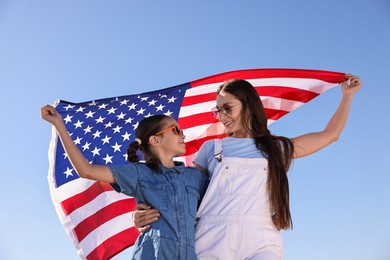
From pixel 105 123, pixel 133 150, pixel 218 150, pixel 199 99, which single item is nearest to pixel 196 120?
pixel 199 99

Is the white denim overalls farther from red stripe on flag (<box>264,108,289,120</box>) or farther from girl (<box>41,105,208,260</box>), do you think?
red stripe on flag (<box>264,108,289,120</box>)

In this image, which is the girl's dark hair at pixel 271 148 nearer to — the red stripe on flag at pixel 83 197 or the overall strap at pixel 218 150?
the overall strap at pixel 218 150

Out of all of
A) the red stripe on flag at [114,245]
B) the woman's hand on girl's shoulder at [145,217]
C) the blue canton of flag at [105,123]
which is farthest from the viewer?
the blue canton of flag at [105,123]

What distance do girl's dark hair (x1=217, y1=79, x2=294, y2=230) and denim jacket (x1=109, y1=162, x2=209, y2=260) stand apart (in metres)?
0.73

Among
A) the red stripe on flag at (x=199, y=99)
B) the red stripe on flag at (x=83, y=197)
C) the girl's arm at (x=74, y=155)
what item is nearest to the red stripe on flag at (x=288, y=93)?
the red stripe on flag at (x=199, y=99)

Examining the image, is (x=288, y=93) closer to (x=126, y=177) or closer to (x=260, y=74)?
(x=260, y=74)

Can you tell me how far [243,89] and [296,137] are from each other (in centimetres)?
76

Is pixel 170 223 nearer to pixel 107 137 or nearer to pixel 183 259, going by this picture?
pixel 183 259

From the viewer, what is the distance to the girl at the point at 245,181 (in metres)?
4.76

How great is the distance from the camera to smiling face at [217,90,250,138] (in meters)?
5.52

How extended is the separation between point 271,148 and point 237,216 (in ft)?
2.69

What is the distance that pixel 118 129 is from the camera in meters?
7.15

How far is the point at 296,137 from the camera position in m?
5.47

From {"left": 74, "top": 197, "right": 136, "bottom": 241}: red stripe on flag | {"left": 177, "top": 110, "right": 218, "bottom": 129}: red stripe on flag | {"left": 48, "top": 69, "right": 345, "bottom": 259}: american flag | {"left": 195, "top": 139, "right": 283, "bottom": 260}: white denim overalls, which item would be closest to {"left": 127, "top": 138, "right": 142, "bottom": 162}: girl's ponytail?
{"left": 195, "top": 139, "right": 283, "bottom": 260}: white denim overalls
